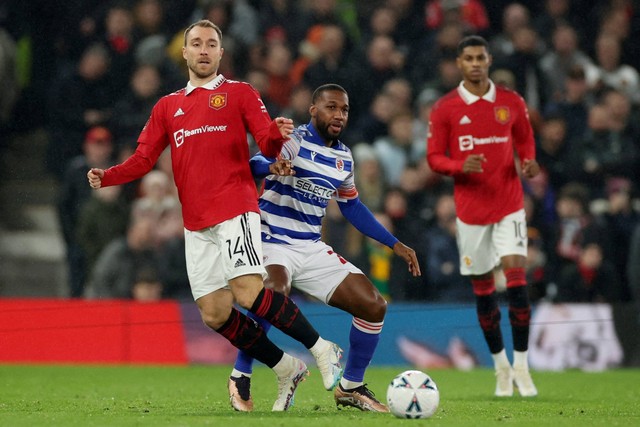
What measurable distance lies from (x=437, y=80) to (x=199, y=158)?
328 inches

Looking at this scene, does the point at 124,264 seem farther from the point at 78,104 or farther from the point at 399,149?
the point at 399,149

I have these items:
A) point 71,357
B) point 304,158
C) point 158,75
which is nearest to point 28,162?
point 158,75

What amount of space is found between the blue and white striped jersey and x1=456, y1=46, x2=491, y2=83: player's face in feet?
6.78

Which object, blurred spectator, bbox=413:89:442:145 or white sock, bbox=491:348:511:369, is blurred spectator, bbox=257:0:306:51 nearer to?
blurred spectator, bbox=413:89:442:145

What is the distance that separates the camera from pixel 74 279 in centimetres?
1470

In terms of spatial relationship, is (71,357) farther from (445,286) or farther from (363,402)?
(363,402)

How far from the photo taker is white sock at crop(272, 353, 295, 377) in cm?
759

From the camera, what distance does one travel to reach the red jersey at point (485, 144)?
9.70 m

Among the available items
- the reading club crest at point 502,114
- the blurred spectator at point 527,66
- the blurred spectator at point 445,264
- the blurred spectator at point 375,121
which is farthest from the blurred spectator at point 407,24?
the reading club crest at point 502,114

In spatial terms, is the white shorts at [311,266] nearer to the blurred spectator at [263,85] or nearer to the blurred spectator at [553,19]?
the blurred spectator at [263,85]

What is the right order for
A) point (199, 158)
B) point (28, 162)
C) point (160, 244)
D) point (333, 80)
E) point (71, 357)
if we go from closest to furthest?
1. point (199, 158)
2. point (71, 357)
3. point (160, 244)
4. point (333, 80)
5. point (28, 162)

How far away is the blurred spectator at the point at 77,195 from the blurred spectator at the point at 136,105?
0.97 ft

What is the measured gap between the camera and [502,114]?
32.1 ft

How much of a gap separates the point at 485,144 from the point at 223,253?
10.2ft
